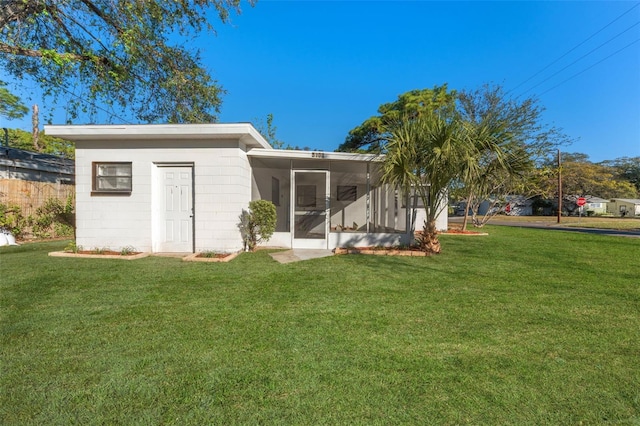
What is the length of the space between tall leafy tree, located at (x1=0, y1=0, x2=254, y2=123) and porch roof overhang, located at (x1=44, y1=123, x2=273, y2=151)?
1.69 meters

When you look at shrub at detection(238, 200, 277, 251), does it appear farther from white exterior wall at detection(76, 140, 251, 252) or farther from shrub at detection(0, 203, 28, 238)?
shrub at detection(0, 203, 28, 238)

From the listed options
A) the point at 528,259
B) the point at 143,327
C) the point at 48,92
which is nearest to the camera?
the point at 143,327

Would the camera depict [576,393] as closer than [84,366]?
Yes

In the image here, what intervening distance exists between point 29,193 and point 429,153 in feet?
38.2

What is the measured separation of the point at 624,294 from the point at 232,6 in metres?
11.5

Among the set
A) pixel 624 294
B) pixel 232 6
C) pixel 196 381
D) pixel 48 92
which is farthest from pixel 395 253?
pixel 48 92

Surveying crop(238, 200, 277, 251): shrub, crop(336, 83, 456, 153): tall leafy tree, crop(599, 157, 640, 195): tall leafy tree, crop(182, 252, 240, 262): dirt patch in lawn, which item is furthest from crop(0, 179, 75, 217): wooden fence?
crop(599, 157, 640, 195): tall leafy tree

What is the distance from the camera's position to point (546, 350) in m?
2.56

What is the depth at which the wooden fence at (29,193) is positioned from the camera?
863 centimetres

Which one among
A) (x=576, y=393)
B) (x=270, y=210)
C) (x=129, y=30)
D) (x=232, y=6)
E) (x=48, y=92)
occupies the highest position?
(x=232, y=6)

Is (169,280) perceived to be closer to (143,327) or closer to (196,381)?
(143,327)

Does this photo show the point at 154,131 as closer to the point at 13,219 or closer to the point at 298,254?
the point at 298,254

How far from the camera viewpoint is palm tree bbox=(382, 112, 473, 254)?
6.27 metres

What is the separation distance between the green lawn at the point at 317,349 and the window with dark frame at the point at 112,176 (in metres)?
2.60
